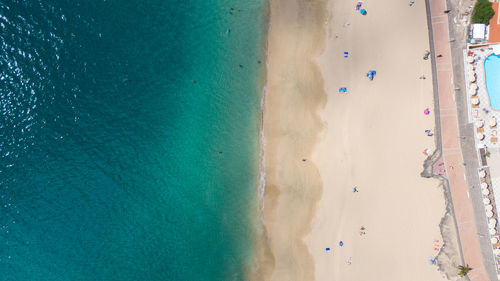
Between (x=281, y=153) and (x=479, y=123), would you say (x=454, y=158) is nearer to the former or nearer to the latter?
(x=479, y=123)

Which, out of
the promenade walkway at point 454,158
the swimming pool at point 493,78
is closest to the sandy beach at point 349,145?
the promenade walkway at point 454,158

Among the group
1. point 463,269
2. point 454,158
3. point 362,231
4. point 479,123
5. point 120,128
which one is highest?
point 479,123

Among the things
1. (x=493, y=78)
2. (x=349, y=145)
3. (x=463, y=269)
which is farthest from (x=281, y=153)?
(x=493, y=78)

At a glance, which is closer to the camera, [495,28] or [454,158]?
[495,28]

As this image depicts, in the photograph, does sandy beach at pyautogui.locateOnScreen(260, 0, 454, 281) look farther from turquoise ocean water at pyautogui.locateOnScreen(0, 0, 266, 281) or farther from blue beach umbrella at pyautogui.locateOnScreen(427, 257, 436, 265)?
turquoise ocean water at pyautogui.locateOnScreen(0, 0, 266, 281)

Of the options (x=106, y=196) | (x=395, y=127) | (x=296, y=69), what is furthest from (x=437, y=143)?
(x=106, y=196)

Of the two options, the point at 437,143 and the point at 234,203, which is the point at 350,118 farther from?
the point at 234,203
